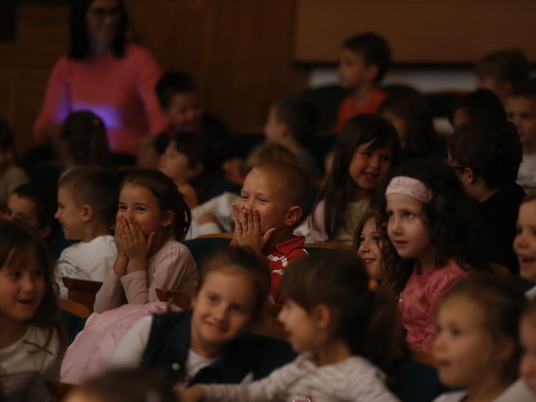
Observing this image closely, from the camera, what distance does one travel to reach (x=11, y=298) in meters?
2.62

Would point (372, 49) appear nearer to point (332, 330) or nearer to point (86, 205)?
point (86, 205)

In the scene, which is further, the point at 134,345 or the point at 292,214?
the point at 292,214

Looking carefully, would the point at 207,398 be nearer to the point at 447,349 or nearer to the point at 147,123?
the point at 447,349

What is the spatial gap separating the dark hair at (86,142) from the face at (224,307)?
9.65 feet

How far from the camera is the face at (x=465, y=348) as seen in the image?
80.9 inches

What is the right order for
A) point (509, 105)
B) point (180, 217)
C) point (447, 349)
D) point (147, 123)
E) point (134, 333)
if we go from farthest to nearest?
point (147, 123), point (509, 105), point (180, 217), point (134, 333), point (447, 349)

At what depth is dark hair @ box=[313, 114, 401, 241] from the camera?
3877 mm

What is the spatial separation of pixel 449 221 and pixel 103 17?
4119mm

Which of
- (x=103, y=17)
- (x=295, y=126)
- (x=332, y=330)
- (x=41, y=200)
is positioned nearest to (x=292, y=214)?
(x=332, y=330)


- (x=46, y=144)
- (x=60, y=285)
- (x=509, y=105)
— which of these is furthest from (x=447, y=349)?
(x=46, y=144)

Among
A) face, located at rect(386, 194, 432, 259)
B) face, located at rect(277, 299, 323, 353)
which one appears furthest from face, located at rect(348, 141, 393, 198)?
face, located at rect(277, 299, 323, 353)

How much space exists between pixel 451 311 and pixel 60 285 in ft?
7.06

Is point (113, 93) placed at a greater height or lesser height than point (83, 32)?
lesser

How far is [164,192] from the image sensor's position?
3578mm
